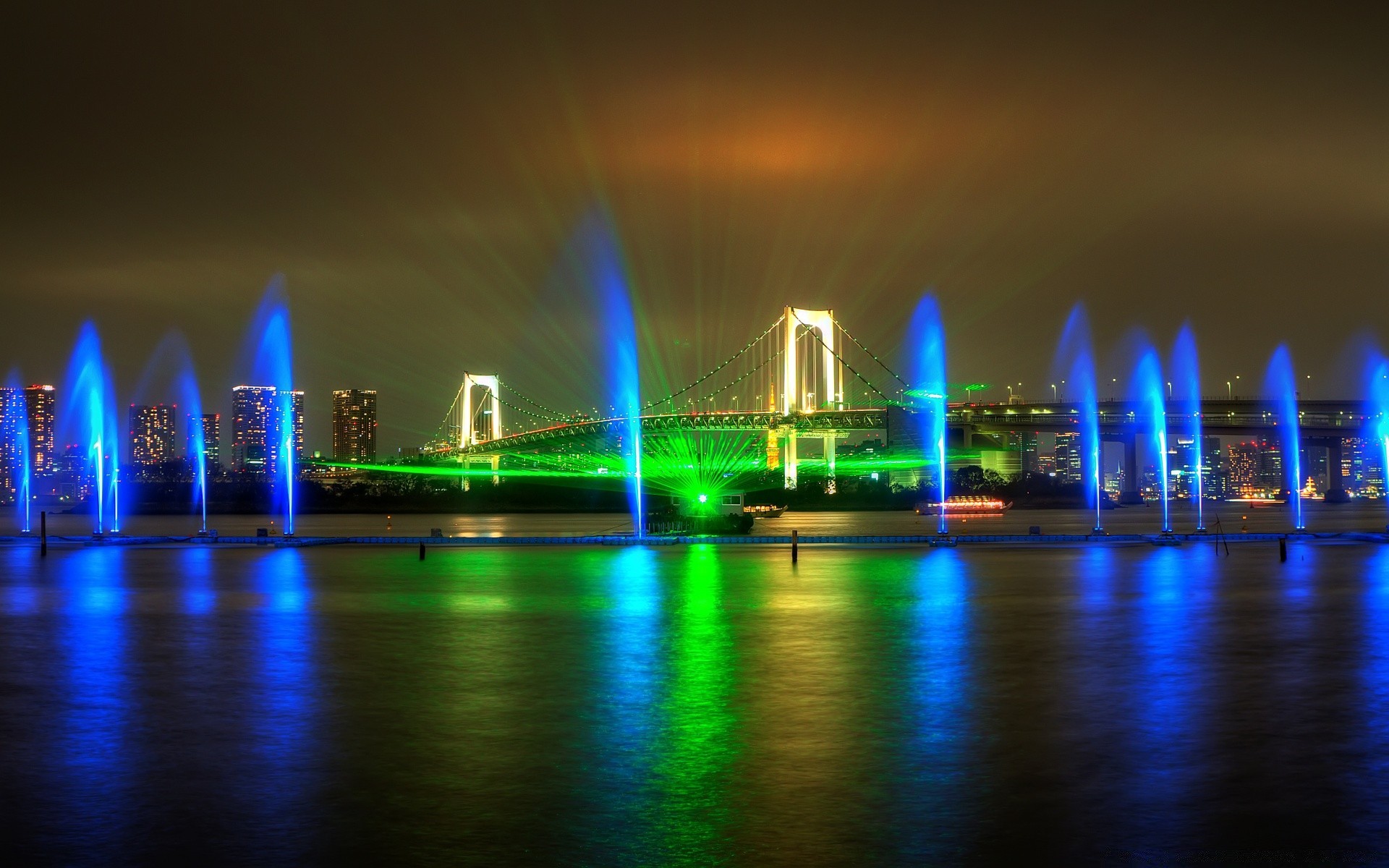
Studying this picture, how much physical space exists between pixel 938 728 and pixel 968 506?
280 feet

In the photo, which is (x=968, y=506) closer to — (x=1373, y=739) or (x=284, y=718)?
(x=1373, y=739)

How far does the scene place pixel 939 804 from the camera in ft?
24.2

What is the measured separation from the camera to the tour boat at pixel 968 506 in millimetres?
87125

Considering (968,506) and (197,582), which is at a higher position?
(197,582)

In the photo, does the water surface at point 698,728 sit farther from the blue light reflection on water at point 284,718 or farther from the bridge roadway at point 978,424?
the bridge roadway at point 978,424

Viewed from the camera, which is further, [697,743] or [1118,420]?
[1118,420]

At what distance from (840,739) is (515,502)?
3629 inches

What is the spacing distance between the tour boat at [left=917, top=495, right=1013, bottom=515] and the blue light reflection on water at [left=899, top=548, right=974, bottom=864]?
67.4 m

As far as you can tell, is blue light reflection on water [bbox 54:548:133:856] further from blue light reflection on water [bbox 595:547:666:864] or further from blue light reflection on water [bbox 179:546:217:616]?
blue light reflection on water [bbox 595:547:666:864]

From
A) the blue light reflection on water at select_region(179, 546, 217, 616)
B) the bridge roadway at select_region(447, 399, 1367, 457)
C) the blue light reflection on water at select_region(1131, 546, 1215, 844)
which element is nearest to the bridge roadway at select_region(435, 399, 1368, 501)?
the bridge roadway at select_region(447, 399, 1367, 457)

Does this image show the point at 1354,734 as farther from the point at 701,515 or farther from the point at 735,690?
the point at 701,515

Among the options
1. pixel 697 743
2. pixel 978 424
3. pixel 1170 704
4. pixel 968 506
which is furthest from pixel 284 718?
pixel 968 506

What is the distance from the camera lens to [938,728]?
383 inches

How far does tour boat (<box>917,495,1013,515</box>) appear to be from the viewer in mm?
87125
